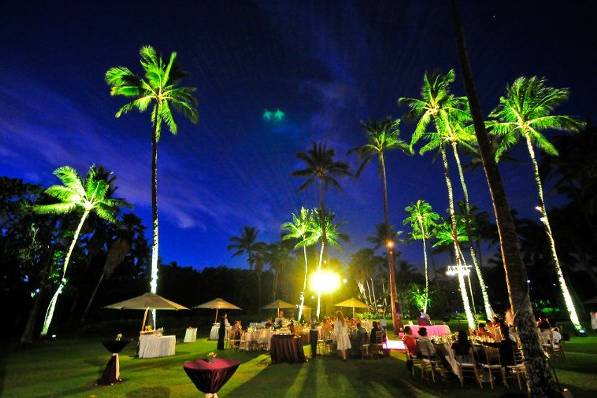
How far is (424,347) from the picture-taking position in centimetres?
986

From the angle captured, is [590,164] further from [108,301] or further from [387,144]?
[108,301]

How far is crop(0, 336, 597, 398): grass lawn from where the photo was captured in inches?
344

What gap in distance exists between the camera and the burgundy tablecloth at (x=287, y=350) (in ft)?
44.9

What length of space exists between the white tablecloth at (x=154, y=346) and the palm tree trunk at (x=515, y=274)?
14.7 metres

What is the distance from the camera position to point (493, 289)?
5450 cm

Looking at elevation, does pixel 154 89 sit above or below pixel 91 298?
above

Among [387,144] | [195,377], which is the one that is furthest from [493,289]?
[195,377]

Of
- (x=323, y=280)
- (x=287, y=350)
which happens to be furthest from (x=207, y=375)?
(x=323, y=280)

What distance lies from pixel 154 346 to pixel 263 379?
24.9 ft

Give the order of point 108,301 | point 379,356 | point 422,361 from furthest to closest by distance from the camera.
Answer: point 108,301
point 379,356
point 422,361

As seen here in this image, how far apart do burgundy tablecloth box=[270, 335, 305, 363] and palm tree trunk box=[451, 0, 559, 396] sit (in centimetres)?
884

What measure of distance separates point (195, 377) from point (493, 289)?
60.3m

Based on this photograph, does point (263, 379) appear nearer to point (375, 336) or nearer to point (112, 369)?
point (112, 369)

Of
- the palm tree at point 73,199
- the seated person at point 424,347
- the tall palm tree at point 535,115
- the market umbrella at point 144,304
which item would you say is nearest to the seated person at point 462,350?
the seated person at point 424,347
